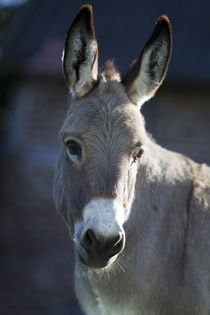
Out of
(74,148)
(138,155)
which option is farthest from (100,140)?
(138,155)

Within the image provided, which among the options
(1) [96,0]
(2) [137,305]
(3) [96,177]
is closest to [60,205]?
(3) [96,177]

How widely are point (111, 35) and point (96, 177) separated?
8.25 meters

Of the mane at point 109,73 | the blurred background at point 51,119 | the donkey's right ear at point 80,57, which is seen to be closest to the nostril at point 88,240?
the donkey's right ear at point 80,57

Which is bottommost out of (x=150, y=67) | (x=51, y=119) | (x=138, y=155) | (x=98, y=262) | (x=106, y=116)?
(x=98, y=262)

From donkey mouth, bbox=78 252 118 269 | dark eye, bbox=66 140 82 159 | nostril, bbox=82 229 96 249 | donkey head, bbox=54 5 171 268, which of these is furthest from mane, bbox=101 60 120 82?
donkey mouth, bbox=78 252 118 269

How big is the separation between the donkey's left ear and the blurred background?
242 inches

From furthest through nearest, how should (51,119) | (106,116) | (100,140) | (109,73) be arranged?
(51,119), (109,73), (106,116), (100,140)

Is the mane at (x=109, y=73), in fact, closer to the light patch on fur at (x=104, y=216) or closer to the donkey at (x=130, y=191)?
the donkey at (x=130, y=191)

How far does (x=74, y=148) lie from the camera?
3385mm

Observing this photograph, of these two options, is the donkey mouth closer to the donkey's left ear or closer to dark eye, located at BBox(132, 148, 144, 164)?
dark eye, located at BBox(132, 148, 144, 164)

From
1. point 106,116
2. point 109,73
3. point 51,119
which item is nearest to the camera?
point 106,116

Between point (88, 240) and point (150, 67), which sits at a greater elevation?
point (150, 67)

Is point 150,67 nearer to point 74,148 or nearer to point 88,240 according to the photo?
point 74,148

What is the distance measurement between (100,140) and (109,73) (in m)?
0.74
